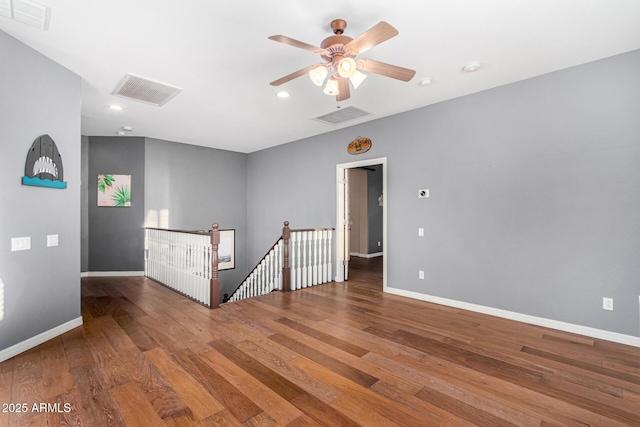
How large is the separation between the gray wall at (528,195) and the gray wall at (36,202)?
428cm

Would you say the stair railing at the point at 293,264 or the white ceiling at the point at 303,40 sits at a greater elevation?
the white ceiling at the point at 303,40

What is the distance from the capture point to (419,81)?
12.3 ft

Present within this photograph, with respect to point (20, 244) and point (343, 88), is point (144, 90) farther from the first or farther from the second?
point (343, 88)

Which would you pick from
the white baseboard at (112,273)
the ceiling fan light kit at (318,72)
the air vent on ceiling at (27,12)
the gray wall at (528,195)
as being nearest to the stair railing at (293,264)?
the gray wall at (528,195)

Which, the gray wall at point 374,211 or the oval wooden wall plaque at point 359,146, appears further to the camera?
the gray wall at point 374,211

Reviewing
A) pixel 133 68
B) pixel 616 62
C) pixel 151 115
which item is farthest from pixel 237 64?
pixel 616 62

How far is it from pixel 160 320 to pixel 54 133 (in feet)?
7.94

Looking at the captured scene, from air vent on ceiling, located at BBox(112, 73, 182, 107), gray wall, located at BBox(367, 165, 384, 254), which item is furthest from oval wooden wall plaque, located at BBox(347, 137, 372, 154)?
gray wall, located at BBox(367, 165, 384, 254)

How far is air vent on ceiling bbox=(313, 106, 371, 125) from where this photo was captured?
4.81 m

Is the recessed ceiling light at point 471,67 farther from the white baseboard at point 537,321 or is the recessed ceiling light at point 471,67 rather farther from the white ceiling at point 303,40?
the white baseboard at point 537,321

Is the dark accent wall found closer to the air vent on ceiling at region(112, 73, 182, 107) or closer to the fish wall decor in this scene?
the air vent on ceiling at region(112, 73, 182, 107)

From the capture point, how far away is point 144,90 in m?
4.00

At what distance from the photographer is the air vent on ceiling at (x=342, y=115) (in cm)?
481

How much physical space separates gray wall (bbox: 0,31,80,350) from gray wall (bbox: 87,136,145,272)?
10.1 ft
